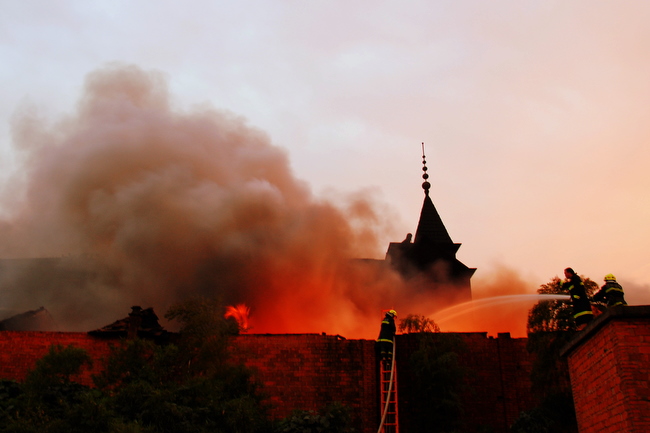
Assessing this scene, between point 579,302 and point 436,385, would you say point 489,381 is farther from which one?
point 579,302

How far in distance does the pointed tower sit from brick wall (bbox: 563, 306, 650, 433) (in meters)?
23.2

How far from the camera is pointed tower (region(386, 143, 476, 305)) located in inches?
1265

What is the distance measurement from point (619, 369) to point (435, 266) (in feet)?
81.8

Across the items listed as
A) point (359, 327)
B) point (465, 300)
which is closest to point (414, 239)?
point (465, 300)

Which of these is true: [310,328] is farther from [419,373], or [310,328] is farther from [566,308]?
[566,308]

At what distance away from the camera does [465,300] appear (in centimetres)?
3209

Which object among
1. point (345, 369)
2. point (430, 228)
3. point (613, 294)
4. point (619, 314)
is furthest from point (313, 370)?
point (430, 228)

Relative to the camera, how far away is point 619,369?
775 cm

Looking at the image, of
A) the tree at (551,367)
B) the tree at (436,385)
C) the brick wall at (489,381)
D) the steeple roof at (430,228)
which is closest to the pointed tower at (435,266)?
the steeple roof at (430,228)

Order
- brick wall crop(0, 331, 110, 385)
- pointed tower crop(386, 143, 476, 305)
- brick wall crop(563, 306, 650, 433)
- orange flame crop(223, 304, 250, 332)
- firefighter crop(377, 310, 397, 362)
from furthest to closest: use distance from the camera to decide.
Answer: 1. pointed tower crop(386, 143, 476, 305)
2. orange flame crop(223, 304, 250, 332)
3. brick wall crop(0, 331, 110, 385)
4. firefighter crop(377, 310, 397, 362)
5. brick wall crop(563, 306, 650, 433)

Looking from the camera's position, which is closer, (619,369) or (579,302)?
(619,369)

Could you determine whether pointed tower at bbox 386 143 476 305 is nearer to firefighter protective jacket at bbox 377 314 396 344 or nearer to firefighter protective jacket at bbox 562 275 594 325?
firefighter protective jacket at bbox 377 314 396 344

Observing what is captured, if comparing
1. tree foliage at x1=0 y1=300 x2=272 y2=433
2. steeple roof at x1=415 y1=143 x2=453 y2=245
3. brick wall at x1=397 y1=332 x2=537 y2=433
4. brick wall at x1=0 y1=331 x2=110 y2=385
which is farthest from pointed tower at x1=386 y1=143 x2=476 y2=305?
brick wall at x1=0 y1=331 x2=110 y2=385

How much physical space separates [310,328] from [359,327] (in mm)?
2394
